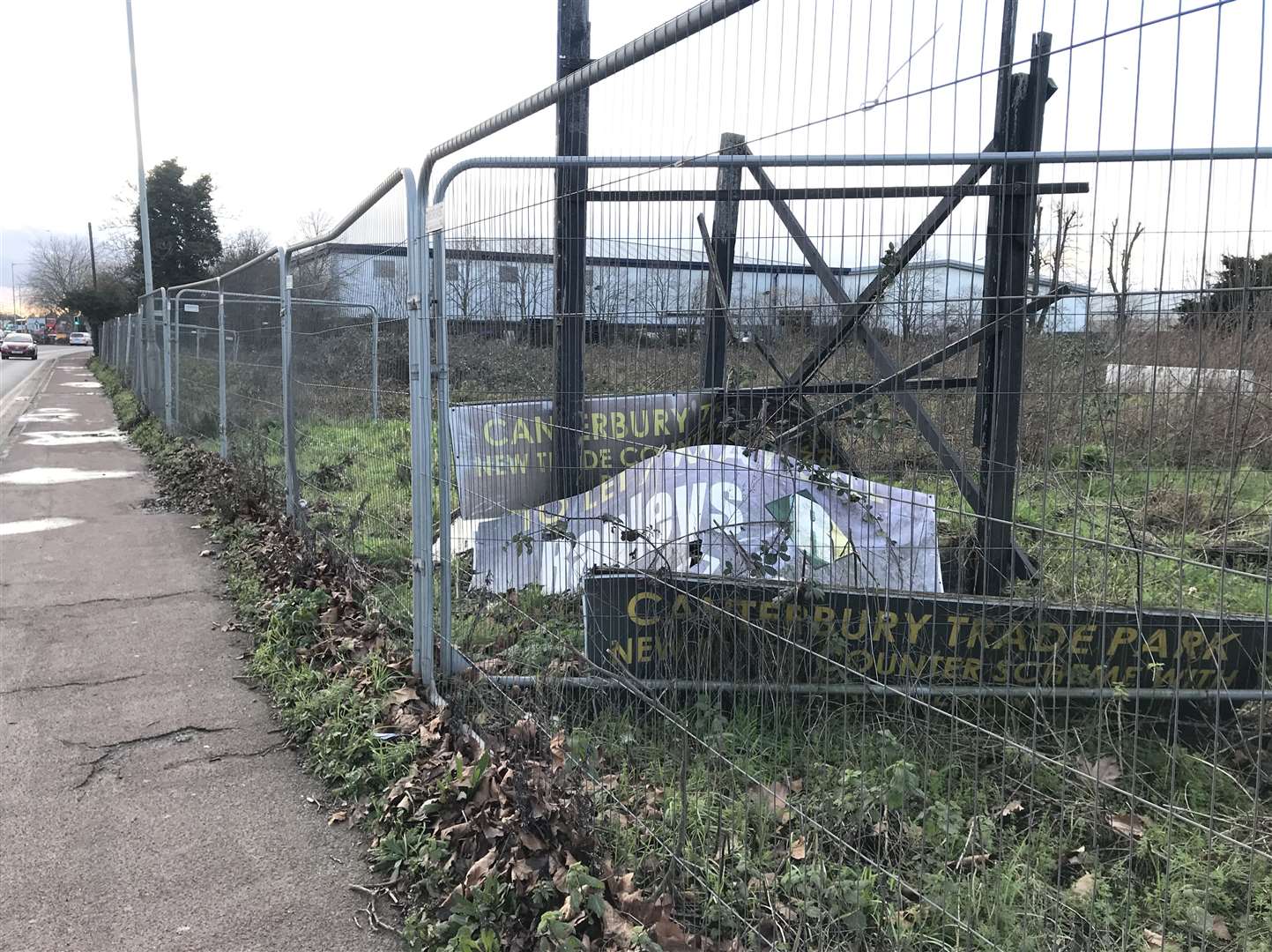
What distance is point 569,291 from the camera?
323cm

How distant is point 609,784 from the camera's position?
9.91 ft

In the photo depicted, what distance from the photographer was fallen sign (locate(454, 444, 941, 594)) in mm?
2939

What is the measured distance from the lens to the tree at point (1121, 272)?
185cm

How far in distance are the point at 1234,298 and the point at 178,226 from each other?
49853 millimetres

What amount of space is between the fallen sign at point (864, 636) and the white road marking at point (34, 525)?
6.98m

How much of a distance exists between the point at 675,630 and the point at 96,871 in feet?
6.86

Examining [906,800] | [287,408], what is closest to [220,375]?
[287,408]

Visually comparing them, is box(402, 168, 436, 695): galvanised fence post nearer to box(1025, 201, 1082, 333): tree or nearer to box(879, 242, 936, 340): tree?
box(879, 242, 936, 340): tree

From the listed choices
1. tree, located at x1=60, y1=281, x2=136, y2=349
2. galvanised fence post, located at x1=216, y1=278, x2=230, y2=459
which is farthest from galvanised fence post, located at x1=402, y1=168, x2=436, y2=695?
tree, located at x1=60, y1=281, x2=136, y2=349

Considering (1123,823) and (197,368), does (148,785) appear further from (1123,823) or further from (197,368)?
(197,368)

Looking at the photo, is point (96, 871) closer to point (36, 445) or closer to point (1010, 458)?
point (1010, 458)

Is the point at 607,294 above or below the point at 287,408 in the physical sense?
above

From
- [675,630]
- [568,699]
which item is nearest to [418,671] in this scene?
[568,699]

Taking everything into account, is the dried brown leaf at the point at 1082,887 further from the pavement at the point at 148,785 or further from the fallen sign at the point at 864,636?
the pavement at the point at 148,785
